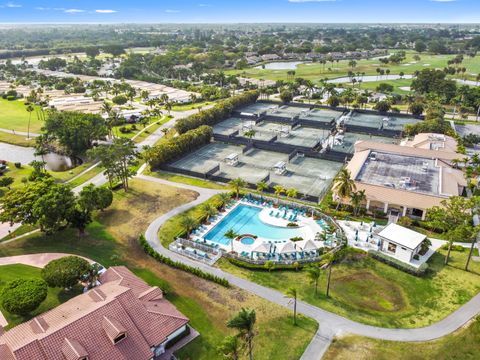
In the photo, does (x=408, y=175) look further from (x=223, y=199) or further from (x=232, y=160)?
(x=232, y=160)

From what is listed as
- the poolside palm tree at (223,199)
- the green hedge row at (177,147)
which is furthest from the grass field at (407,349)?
the green hedge row at (177,147)

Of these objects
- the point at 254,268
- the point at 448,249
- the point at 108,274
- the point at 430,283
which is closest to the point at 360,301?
the point at 430,283

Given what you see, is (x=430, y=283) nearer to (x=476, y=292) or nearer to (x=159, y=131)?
(x=476, y=292)

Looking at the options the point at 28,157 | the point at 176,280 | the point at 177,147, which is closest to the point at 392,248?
the point at 176,280

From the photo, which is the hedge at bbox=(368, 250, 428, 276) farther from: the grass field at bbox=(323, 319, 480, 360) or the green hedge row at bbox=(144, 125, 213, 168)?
the green hedge row at bbox=(144, 125, 213, 168)

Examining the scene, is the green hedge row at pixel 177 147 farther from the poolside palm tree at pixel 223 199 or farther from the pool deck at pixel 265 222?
the pool deck at pixel 265 222

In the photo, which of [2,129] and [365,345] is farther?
[2,129]
